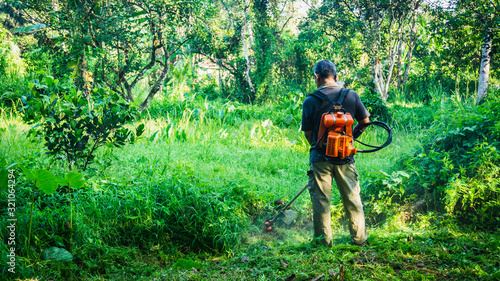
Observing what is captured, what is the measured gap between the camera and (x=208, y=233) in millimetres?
3762

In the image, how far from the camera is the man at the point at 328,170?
3.40m

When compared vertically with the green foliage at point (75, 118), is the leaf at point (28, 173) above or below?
below

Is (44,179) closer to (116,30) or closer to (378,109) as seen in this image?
(116,30)

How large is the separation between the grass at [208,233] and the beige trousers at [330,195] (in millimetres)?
158

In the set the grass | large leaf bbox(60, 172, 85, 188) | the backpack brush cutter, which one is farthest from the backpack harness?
large leaf bbox(60, 172, 85, 188)

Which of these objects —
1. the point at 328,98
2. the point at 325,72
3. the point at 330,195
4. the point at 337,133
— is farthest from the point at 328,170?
the point at 325,72

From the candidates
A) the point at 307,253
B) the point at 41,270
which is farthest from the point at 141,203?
the point at 307,253

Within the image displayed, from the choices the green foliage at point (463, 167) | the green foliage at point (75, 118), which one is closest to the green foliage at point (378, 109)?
the green foliage at point (463, 167)

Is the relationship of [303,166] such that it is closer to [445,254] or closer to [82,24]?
[445,254]

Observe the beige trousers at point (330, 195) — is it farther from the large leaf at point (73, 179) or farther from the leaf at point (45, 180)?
the leaf at point (45, 180)

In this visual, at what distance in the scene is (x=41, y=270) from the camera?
9.03 feet

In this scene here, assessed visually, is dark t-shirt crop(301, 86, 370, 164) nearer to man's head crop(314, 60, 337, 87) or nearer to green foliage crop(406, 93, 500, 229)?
man's head crop(314, 60, 337, 87)

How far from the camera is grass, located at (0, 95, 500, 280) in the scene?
2928 millimetres

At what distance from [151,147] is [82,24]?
7.13 ft
